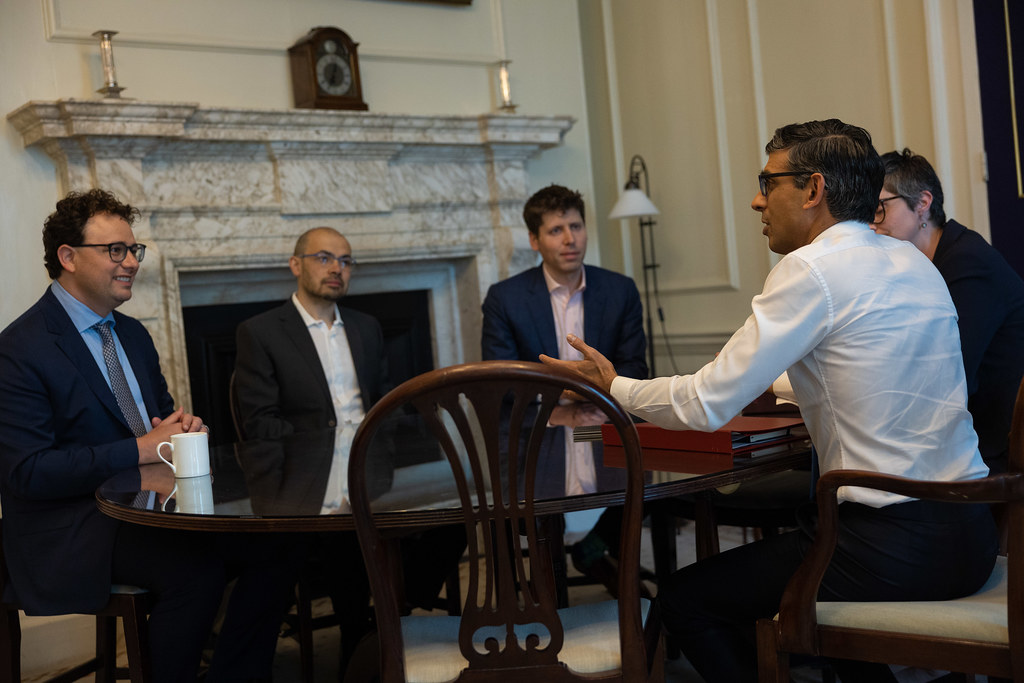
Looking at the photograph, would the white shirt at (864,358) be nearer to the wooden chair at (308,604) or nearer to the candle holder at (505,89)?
the wooden chair at (308,604)

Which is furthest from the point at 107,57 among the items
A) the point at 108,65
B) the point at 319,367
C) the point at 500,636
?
the point at 500,636

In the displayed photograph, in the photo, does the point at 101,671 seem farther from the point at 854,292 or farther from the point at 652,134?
the point at 652,134

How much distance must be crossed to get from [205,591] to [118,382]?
0.61m

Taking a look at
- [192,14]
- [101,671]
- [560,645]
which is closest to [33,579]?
[101,671]

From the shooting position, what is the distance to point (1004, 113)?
125 inches

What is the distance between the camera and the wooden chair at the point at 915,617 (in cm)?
143

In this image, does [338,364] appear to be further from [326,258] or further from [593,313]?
[593,313]

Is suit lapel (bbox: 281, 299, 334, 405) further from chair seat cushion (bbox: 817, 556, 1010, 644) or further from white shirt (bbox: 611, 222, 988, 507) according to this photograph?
chair seat cushion (bbox: 817, 556, 1010, 644)

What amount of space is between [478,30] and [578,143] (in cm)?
70

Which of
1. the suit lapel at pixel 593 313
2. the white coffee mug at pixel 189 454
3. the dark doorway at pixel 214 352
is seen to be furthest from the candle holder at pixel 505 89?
the white coffee mug at pixel 189 454

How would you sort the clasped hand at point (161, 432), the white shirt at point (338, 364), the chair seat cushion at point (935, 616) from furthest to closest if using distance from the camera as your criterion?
the white shirt at point (338, 364) < the clasped hand at point (161, 432) < the chair seat cushion at point (935, 616)

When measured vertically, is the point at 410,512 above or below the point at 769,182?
below

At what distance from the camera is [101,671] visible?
2361 mm

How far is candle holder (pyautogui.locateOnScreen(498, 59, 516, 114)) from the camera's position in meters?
4.23
